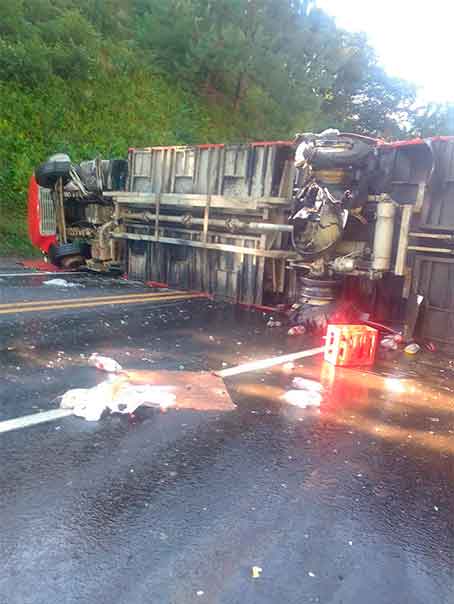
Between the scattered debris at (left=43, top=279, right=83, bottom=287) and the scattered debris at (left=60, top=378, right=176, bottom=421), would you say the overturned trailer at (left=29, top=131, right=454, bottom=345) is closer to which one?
the scattered debris at (left=43, top=279, right=83, bottom=287)

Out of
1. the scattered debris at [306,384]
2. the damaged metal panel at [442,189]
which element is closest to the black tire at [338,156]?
the damaged metal panel at [442,189]

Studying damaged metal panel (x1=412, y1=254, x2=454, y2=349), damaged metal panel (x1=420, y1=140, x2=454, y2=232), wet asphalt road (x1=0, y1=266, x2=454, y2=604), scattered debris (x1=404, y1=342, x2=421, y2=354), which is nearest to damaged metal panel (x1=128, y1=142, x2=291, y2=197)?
damaged metal panel (x1=420, y1=140, x2=454, y2=232)

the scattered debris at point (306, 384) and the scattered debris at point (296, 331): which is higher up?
the scattered debris at point (306, 384)

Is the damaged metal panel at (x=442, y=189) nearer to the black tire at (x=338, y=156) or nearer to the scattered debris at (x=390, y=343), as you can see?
the black tire at (x=338, y=156)

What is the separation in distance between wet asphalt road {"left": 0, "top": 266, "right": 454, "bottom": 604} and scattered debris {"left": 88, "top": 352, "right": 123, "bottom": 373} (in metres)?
0.17

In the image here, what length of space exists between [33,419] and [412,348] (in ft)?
15.1

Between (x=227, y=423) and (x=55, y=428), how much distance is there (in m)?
1.22

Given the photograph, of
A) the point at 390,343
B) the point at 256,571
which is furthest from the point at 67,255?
the point at 256,571

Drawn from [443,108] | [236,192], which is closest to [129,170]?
[236,192]

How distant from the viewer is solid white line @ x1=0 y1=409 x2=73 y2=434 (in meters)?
3.56

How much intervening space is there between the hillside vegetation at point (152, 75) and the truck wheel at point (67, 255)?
2.94 metres

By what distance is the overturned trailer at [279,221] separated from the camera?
6.79m

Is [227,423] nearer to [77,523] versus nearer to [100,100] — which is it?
[77,523]

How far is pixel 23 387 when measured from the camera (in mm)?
4316
